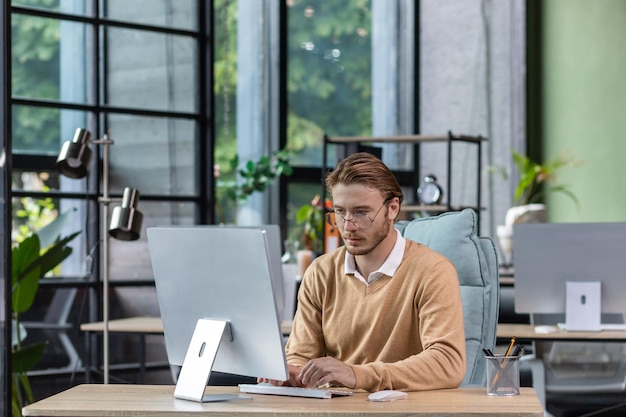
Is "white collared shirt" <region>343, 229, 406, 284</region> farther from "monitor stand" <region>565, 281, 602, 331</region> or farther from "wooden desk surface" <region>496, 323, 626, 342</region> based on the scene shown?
"monitor stand" <region>565, 281, 602, 331</region>

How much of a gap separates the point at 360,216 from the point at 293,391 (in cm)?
46

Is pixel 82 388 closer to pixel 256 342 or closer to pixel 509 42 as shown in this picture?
pixel 256 342

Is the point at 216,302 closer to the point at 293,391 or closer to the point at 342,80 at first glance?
the point at 293,391

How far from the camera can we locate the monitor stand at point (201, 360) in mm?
2113

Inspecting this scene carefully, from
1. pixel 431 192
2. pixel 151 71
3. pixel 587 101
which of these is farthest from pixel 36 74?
pixel 587 101

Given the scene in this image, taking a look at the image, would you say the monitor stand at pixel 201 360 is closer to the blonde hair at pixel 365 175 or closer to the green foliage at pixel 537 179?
the blonde hair at pixel 365 175

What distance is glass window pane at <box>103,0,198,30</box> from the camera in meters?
5.59

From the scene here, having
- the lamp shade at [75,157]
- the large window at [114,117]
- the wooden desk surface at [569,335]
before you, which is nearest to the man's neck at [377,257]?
the wooden desk surface at [569,335]

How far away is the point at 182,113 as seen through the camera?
19.4 feet

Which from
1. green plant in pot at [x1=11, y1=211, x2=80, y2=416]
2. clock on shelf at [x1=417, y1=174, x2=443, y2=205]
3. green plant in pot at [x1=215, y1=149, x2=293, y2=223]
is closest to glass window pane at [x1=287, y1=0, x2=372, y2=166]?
green plant in pot at [x1=215, y1=149, x2=293, y2=223]

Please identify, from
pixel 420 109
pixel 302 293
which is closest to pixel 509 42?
pixel 420 109

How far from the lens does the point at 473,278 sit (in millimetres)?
2881

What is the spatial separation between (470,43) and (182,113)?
106 inches

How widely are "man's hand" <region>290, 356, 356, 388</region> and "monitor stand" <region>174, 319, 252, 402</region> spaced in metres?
0.15
